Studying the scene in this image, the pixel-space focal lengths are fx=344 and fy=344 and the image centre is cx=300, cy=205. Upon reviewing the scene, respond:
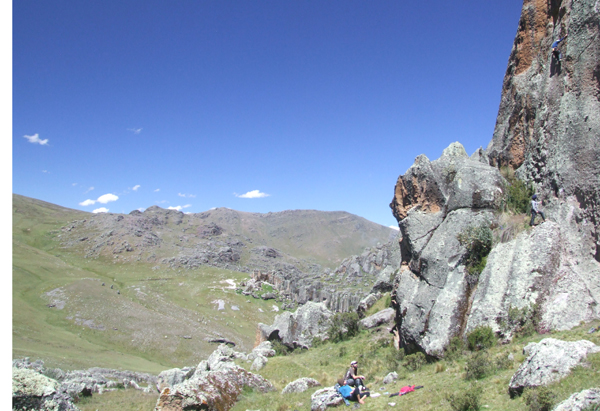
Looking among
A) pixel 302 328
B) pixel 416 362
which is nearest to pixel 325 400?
pixel 416 362

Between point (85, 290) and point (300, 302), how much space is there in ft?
201

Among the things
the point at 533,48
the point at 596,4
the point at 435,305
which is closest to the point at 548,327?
the point at 435,305

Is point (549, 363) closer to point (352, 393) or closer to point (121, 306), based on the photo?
point (352, 393)

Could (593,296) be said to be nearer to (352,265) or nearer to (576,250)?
(576,250)

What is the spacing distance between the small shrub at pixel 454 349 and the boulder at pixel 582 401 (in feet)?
33.9

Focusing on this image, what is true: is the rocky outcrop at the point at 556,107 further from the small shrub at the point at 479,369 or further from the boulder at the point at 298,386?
the boulder at the point at 298,386

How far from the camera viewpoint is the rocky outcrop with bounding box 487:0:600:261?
57.1 ft

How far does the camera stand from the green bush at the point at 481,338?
16641mm

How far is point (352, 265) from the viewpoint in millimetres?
124375


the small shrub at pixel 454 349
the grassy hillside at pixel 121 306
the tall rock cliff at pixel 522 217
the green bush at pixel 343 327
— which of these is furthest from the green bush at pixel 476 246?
the grassy hillside at pixel 121 306

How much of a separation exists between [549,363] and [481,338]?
307 inches

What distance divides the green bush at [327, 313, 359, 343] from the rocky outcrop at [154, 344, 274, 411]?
1704 cm

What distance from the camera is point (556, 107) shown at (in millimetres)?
20219

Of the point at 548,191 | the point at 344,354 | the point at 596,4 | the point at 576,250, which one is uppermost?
the point at 596,4
